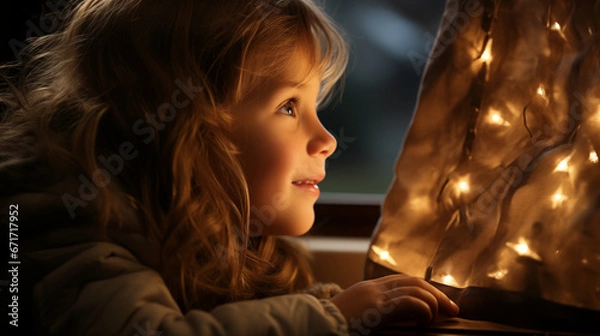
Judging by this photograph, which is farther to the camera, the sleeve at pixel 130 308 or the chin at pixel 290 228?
the chin at pixel 290 228

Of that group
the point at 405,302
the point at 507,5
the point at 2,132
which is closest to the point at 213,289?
the point at 405,302

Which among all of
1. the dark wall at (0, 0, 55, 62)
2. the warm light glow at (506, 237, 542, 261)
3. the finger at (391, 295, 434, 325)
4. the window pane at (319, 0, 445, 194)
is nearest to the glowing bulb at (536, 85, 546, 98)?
the warm light glow at (506, 237, 542, 261)

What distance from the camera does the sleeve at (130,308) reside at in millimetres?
687

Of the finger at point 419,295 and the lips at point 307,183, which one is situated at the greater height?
the lips at point 307,183

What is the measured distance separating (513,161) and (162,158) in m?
0.44

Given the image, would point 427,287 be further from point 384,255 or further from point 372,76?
point 372,76

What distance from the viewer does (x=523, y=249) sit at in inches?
29.0

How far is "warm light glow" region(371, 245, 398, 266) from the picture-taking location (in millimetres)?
892

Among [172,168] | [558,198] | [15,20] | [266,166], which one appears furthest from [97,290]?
[15,20]

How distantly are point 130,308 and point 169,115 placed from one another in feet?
0.85

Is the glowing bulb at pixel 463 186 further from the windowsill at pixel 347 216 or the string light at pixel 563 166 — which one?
the windowsill at pixel 347 216

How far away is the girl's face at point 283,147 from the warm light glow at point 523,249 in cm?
30

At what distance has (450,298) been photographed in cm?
78

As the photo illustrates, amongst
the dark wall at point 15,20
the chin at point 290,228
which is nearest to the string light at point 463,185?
the chin at point 290,228
